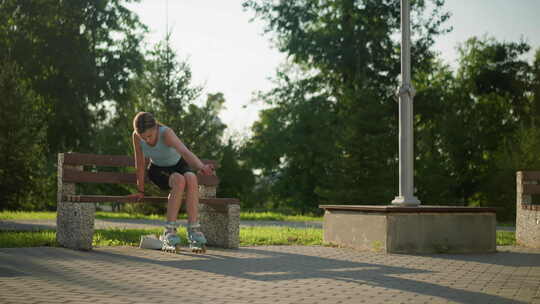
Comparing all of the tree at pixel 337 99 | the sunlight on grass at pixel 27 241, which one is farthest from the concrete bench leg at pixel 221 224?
the tree at pixel 337 99

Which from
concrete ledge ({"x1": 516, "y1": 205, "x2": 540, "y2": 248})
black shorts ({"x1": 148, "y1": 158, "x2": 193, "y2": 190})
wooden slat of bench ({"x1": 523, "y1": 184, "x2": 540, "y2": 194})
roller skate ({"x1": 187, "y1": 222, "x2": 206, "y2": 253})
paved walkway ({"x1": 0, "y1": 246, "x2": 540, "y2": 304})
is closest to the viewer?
paved walkway ({"x1": 0, "y1": 246, "x2": 540, "y2": 304})

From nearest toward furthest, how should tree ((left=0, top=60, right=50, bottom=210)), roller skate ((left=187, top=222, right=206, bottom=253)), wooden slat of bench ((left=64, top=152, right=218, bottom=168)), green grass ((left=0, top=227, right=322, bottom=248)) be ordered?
roller skate ((left=187, top=222, right=206, bottom=253)), wooden slat of bench ((left=64, top=152, right=218, bottom=168)), green grass ((left=0, top=227, right=322, bottom=248)), tree ((left=0, top=60, right=50, bottom=210))

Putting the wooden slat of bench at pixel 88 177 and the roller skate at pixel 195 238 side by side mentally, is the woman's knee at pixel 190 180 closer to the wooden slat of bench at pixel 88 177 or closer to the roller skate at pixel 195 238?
the roller skate at pixel 195 238

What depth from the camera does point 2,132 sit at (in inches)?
760

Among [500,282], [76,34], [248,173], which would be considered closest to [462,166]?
[248,173]

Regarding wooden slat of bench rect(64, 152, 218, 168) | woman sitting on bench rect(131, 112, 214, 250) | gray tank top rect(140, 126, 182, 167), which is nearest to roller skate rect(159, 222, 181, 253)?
woman sitting on bench rect(131, 112, 214, 250)

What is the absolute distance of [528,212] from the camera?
10.2 metres

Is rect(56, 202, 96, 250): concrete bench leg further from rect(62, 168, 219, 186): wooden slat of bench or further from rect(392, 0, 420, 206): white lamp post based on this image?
rect(392, 0, 420, 206): white lamp post

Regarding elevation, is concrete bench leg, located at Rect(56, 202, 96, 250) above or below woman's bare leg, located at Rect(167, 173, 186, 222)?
below

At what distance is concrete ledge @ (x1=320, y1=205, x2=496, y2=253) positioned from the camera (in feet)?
26.9

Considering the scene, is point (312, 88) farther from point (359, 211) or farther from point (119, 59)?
point (359, 211)

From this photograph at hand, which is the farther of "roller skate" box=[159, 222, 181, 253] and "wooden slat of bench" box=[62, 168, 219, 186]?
"wooden slat of bench" box=[62, 168, 219, 186]

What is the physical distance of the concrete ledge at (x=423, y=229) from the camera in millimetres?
8211

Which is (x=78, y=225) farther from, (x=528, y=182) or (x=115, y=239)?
(x=528, y=182)
